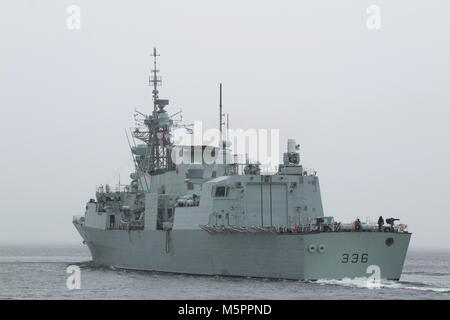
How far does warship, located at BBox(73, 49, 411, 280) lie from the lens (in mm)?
41812

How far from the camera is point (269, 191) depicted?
46062 millimetres

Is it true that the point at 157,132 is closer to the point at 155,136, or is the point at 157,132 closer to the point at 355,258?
the point at 155,136

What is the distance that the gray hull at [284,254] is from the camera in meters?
41.4

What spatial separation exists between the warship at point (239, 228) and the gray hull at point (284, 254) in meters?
0.04

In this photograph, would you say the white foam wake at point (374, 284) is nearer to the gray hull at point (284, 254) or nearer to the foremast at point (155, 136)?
the gray hull at point (284, 254)

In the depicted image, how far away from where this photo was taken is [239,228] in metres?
44.0

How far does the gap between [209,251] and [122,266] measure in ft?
38.4

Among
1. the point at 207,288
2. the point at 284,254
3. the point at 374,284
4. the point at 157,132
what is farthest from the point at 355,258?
the point at 157,132

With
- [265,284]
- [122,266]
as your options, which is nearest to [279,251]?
[265,284]

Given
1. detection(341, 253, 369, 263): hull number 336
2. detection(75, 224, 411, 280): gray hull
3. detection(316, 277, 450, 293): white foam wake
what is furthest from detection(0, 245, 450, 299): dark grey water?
detection(341, 253, 369, 263): hull number 336

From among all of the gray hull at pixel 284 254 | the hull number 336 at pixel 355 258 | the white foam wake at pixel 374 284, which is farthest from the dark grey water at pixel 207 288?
the hull number 336 at pixel 355 258

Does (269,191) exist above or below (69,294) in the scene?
above
